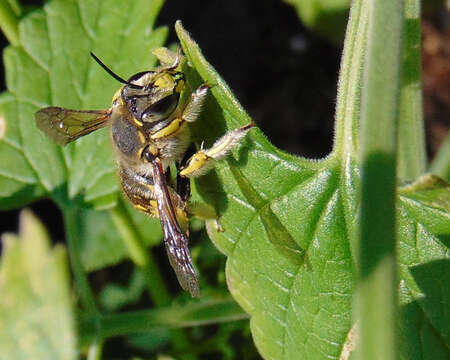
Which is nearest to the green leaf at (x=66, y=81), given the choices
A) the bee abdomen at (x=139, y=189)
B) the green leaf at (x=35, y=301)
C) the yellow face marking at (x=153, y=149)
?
the bee abdomen at (x=139, y=189)

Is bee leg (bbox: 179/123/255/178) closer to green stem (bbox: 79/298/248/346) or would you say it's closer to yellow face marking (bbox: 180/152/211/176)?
yellow face marking (bbox: 180/152/211/176)

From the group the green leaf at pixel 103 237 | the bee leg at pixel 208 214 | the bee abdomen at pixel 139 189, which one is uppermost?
the bee leg at pixel 208 214

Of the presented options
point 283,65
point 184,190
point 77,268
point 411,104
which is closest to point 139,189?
point 184,190

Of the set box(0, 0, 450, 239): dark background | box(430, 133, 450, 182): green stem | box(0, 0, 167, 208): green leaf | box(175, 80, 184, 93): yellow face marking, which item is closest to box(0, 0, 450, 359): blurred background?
box(0, 0, 450, 239): dark background

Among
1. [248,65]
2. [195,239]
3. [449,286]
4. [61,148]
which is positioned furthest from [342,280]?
[248,65]

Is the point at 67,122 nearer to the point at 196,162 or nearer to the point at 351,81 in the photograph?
the point at 196,162

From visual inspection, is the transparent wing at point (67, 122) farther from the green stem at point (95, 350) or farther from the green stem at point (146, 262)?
the green stem at point (95, 350)
